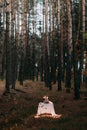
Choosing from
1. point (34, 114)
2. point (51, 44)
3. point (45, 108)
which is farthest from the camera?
point (51, 44)

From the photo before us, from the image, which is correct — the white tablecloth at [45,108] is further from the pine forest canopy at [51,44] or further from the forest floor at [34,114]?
the pine forest canopy at [51,44]

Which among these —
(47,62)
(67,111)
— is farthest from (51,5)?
(67,111)

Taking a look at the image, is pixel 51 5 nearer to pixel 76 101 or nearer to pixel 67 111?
pixel 76 101

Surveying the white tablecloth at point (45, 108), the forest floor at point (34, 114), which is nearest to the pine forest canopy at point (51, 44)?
the forest floor at point (34, 114)

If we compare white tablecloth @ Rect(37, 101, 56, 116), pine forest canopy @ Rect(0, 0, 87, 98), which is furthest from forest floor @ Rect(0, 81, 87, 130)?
pine forest canopy @ Rect(0, 0, 87, 98)

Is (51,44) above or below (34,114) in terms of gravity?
above

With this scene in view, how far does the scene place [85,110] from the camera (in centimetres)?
1784

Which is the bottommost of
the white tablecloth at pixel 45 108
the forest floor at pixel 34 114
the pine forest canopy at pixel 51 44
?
the forest floor at pixel 34 114

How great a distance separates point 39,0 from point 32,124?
121 ft

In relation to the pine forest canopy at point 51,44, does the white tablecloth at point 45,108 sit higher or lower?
lower

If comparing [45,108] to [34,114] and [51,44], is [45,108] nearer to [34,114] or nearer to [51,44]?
[34,114]

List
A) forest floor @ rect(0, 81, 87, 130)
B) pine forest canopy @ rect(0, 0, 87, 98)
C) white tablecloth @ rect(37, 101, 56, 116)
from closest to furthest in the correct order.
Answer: forest floor @ rect(0, 81, 87, 130) → white tablecloth @ rect(37, 101, 56, 116) → pine forest canopy @ rect(0, 0, 87, 98)

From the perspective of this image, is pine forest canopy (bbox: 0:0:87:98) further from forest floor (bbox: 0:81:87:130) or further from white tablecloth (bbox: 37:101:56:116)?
white tablecloth (bbox: 37:101:56:116)

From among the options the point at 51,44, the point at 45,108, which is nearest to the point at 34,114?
the point at 45,108
